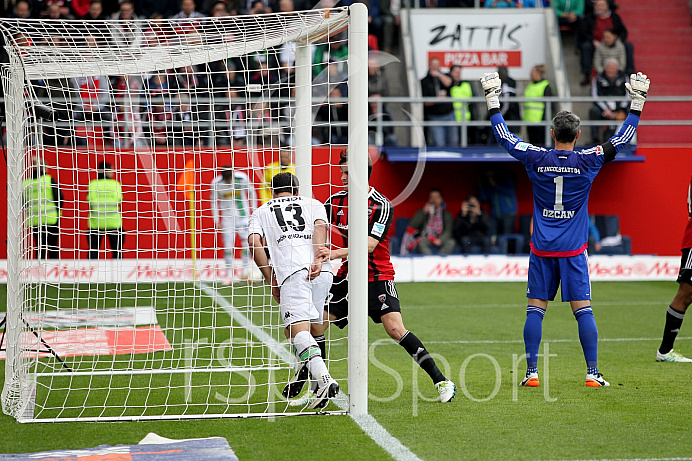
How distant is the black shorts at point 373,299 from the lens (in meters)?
6.39

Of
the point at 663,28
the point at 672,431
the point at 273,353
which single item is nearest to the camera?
the point at 672,431

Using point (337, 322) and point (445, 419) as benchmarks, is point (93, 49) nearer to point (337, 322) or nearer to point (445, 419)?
point (337, 322)

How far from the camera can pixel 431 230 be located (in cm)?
1758

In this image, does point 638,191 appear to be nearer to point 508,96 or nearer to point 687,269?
point 508,96

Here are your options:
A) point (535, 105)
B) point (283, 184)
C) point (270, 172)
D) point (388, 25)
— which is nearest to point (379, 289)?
point (283, 184)

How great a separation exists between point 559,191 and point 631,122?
833 millimetres

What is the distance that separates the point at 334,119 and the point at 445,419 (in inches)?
510

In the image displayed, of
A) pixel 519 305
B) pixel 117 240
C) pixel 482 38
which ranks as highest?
pixel 482 38

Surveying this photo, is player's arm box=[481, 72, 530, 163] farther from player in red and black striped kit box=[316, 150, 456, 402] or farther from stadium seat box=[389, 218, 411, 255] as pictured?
stadium seat box=[389, 218, 411, 255]

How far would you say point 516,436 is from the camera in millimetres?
5301

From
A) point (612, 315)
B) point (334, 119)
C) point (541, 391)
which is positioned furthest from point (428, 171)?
point (541, 391)

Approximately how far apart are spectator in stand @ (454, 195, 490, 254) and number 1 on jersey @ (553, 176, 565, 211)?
34.6 ft

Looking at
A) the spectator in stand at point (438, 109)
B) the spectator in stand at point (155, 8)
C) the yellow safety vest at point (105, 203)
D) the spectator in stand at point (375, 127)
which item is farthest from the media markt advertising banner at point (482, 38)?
the yellow safety vest at point (105, 203)

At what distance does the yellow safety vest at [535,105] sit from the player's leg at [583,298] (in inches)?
480
